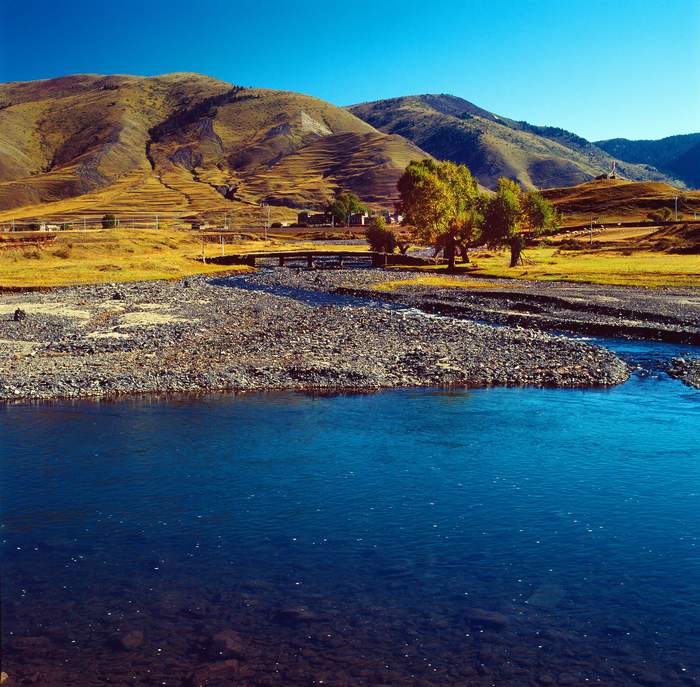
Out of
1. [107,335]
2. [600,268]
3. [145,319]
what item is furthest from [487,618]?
[600,268]

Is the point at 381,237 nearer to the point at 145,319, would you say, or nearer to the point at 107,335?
the point at 145,319

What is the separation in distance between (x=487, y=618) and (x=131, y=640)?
6001 millimetres

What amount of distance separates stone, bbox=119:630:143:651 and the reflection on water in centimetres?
3

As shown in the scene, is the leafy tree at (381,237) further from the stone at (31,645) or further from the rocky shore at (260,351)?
the stone at (31,645)

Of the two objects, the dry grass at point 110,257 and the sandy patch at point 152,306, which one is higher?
the dry grass at point 110,257

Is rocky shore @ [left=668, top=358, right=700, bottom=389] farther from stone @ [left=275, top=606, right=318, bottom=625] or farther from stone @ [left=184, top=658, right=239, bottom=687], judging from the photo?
stone @ [left=184, top=658, right=239, bottom=687]

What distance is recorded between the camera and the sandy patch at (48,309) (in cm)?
4938

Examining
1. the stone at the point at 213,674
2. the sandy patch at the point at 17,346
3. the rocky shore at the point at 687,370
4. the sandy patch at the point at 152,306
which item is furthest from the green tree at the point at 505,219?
the stone at the point at 213,674

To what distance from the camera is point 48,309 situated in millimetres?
52500

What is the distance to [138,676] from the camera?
36.3 feet

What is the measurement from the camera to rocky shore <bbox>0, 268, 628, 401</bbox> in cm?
3045

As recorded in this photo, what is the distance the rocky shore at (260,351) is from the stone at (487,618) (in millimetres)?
17588

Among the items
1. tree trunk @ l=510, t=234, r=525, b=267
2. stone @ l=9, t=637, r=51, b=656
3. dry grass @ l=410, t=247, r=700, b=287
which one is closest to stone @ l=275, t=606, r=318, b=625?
stone @ l=9, t=637, r=51, b=656

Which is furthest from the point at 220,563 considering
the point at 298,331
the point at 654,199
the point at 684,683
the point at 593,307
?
the point at 654,199
